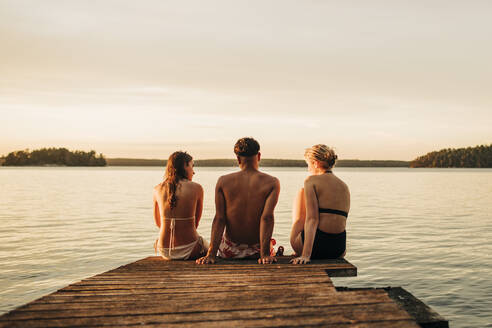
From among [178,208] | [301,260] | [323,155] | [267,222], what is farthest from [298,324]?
[178,208]

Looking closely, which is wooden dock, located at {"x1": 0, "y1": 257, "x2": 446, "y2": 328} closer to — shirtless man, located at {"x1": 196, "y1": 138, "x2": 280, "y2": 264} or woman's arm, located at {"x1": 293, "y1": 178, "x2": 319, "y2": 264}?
woman's arm, located at {"x1": 293, "y1": 178, "x2": 319, "y2": 264}

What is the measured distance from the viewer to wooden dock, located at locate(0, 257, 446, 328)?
3.26 meters

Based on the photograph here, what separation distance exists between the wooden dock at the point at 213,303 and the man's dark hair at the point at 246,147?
1.52 meters

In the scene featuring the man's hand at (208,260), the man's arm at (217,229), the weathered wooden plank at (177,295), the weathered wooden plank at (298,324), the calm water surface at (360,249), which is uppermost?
the man's arm at (217,229)

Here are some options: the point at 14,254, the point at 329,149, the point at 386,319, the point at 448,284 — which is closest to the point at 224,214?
the point at 329,149

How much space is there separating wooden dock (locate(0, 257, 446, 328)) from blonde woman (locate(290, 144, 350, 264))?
705 millimetres

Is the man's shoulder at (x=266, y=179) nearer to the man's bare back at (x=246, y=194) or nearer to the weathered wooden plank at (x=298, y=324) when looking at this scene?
Result: the man's bare back at (x=246, y=194)

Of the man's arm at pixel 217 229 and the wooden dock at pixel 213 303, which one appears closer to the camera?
the wooden dock at pixel 213 303

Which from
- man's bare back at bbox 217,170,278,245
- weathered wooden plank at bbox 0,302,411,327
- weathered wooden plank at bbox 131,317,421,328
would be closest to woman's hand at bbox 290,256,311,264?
man's bare back at bbox 217,170,278,245

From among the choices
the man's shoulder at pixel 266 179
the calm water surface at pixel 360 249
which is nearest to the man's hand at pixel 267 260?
the man's shoulder at pixel 266 179

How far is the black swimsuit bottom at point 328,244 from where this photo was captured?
18.6 ft

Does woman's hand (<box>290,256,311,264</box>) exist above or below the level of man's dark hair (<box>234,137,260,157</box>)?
below

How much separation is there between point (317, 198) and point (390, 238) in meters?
11.1

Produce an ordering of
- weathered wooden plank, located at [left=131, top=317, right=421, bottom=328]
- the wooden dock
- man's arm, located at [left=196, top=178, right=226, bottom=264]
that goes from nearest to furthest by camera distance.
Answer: weathered wooden plank, located at [left=131, top=317, right=421, bottom=328]
the wooden dock
man's arm, located at [left=196, top=178, right=226, bottom=264]
